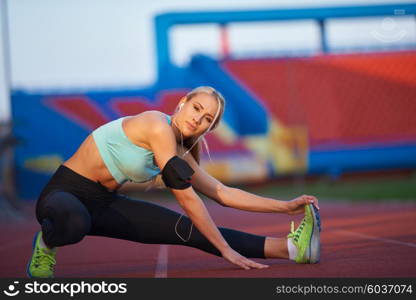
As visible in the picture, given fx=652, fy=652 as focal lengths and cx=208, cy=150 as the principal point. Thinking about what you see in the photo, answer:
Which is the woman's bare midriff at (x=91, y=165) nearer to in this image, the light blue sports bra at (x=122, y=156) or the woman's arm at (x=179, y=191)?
the light blue sports bra at (x=122, y=156)

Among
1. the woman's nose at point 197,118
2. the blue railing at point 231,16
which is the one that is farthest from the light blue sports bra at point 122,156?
the blue railing at point 231,16

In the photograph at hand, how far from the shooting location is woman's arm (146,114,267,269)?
378 cm

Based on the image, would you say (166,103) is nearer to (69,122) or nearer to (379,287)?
(69,122)

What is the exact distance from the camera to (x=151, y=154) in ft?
12.9

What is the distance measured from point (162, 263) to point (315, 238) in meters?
1.37

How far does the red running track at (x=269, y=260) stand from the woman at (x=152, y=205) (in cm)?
19

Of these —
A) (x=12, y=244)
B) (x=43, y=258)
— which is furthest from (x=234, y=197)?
(x=12, y=244)

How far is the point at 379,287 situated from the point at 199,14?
63.7 ft

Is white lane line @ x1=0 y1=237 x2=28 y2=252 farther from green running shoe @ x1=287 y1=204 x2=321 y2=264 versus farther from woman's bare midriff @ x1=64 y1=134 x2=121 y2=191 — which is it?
green running shoe @ x1=287 y1=204 x2=321 y2=264

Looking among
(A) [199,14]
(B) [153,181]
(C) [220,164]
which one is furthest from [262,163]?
(B) [153,181]

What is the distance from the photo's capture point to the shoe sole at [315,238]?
4.20m

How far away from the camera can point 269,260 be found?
15.6ft

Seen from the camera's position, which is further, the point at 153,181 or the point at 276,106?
the point at 276,106

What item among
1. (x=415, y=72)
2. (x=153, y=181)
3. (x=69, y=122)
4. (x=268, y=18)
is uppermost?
(x=268, y=18)
